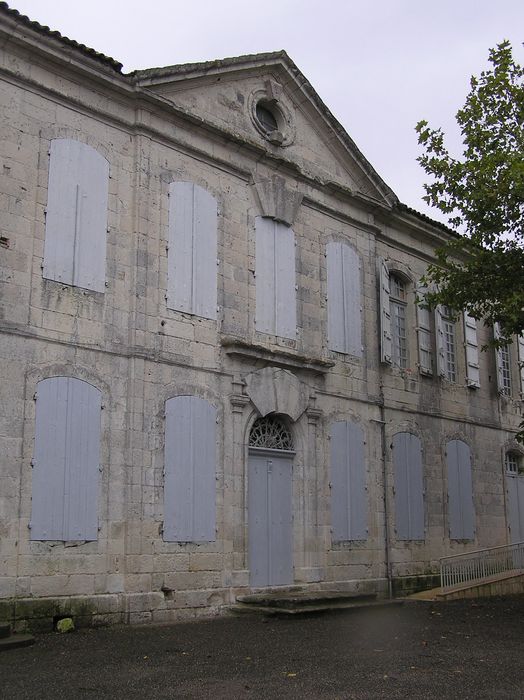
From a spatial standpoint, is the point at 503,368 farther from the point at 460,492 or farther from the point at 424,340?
the point at 460,492

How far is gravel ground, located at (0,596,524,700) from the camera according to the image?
6574mm

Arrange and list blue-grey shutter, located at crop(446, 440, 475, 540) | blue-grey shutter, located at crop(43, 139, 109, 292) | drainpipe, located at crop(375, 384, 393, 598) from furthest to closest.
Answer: blue-grey shutter, located at crop(446, 440, 475, 540), drainpipe, located at crop(375, 384, 393, 598), blue-grey shutter, located at crop(43, 139, 109, 292)

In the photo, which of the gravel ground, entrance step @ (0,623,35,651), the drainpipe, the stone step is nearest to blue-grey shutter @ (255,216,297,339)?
the drainpipe

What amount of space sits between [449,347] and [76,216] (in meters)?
9.21

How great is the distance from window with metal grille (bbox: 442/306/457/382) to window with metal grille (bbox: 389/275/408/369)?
127 centimetres

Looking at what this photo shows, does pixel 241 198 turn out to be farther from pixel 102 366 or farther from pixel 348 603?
pixel 348 603

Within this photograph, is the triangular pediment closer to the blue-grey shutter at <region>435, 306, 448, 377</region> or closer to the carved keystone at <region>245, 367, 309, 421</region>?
the blue-grey shutter at <region>435, 306, 448, 377</region>

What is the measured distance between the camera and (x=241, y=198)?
1312 centimetres

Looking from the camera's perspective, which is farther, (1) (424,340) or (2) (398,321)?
(1) (424,340)

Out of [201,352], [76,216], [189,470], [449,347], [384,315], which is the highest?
[76,216]

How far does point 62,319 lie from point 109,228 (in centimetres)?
154

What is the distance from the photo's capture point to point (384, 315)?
15.2 metres

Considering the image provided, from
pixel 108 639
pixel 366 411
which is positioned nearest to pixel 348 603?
pixel 366 411

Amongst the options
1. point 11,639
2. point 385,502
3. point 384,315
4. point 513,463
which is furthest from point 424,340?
point 11,639
